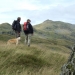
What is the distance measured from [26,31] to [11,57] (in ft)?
25.7

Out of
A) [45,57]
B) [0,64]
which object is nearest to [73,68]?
[0,64]

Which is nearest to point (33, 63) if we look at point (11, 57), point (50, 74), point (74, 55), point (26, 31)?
point (11, 57)

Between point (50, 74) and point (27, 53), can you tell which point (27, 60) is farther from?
point (50, 74)

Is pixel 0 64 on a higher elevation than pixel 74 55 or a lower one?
lower

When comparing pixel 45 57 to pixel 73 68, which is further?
pixel 45 57

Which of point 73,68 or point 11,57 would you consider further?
point 11,57

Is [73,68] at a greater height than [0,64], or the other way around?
[73,68]

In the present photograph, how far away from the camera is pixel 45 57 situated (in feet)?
56.5

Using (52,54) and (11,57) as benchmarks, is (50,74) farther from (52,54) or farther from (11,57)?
(52,54)

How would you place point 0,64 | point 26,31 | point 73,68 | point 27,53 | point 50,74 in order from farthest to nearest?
point 26,31 < point 27,53 < point 0,64 < point 50,74 < point 73,68

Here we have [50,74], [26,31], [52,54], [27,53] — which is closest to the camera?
[50,74]

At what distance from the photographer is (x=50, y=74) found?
11430 millimetres

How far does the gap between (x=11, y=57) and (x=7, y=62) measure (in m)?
0.94

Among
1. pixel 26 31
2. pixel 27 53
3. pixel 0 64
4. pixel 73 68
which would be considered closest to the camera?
pixel 73 68
